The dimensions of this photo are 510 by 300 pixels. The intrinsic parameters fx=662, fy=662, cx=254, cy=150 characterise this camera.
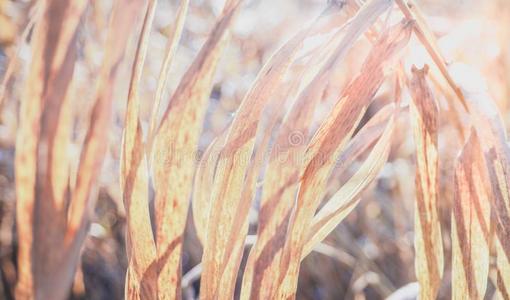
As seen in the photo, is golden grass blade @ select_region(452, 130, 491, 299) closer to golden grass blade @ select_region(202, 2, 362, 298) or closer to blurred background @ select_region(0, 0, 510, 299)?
golden grass blade @ select_region(202, 2, 362, 298)

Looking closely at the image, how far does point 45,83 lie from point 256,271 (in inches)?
7.3

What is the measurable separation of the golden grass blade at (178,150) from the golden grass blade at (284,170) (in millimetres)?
50

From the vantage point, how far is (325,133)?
0.44 meters

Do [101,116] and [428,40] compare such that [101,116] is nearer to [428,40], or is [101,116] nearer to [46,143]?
[46,143]

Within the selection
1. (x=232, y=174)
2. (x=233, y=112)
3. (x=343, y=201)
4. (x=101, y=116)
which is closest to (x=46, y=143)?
(x=101, y=116)

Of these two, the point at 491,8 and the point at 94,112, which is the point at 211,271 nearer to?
the point at 94,112

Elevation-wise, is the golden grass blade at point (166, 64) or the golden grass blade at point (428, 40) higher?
the golden grass blade at point (428, 40)

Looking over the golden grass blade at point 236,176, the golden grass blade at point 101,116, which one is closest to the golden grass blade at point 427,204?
the golden grass blade at point 236,176

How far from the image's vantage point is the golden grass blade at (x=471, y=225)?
49 centimetres

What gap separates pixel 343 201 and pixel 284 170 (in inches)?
3.7

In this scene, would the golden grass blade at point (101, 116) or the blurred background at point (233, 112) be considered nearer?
the golden grass blade at point (101, 116)

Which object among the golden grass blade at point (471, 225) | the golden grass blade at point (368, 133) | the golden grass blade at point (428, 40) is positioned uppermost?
the golden grass blade at point (428, 40)

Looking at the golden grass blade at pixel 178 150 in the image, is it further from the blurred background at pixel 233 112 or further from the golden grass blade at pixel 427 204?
the blurred background at pixel 233 112

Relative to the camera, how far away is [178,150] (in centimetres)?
39
